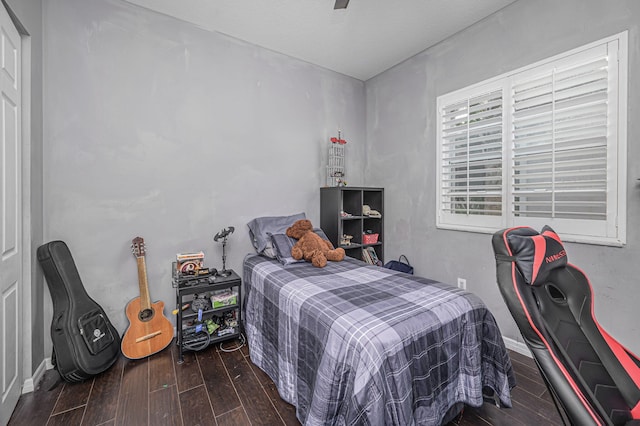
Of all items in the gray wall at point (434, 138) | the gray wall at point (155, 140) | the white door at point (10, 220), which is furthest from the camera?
the gray wall at point (155, 140)

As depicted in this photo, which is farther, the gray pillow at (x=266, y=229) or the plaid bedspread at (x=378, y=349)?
the gray pillow at (x=266, y=229)

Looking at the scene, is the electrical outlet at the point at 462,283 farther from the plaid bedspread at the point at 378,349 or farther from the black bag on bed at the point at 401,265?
the plaid bedspread at the point at 378,349

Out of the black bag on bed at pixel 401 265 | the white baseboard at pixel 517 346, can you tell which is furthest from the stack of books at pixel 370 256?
the white baseboard at pixel 517 346

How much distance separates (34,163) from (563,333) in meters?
3.09

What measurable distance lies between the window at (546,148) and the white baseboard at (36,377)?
353cm

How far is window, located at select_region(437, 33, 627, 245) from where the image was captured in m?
1.84

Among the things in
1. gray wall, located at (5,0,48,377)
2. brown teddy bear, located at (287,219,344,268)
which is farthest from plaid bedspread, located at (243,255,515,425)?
gray wall, located at (5,0,48,377)

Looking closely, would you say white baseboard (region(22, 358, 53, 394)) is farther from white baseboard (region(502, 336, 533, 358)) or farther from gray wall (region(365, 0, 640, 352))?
white baseboard (region(502, 336, 533, 358))

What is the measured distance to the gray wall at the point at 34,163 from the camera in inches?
71.2

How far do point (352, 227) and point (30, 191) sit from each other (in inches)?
112

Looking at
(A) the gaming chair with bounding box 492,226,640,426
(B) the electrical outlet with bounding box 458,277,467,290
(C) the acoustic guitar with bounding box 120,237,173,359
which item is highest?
(A) the gaming chair with bounding box 492,226,640,426

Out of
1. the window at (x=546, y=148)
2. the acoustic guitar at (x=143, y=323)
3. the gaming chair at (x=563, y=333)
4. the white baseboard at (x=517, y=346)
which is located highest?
the window at (x=546, y=148)

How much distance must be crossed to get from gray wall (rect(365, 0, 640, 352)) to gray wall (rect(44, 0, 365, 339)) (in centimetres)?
114

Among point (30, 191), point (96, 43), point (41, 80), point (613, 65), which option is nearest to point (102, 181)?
point (30, 191)
